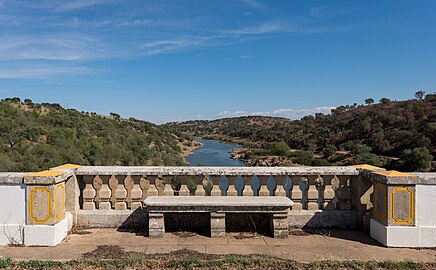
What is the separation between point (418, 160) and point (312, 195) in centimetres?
2402

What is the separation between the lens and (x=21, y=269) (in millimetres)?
4148

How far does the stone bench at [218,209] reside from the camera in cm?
520

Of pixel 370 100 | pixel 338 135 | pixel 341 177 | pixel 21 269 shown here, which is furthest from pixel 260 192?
pixel 370 100

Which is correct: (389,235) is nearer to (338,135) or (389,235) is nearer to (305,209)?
(305,209)

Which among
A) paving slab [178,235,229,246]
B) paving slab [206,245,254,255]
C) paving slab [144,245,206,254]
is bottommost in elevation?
paving slab [206,245,254,255]

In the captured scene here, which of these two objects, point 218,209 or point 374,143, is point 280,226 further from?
point 374,143

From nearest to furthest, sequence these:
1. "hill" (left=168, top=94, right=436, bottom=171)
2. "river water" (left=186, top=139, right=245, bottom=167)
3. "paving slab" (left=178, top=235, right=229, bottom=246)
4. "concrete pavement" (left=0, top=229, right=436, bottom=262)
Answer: "concrete pavement" (left=0, top=229, right=436, bottom=262)
"paving slab" (left=178, top=235, right=229, bottom=246)
"hill" (left=168, top=94, right=436, bottom=171)
"river water" (left=186, top=139, right=245, bottom=167)

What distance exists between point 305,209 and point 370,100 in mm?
70402

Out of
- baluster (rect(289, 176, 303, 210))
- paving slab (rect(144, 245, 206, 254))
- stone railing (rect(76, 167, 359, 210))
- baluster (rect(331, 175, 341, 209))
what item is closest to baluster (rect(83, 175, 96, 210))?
stone railing (rect(76, 167, 359, 210))

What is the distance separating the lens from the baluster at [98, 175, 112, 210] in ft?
19.3

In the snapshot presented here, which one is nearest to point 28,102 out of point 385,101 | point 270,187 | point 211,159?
point 211,159

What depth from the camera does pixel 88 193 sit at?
593 cm

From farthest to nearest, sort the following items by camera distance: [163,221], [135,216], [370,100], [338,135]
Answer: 1. [370,100]
2. [338,135]
3. [135,216]
4. [163,221]

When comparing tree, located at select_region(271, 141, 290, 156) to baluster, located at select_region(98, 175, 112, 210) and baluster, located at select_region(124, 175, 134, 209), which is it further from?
baluster, located at select_region(98, 175, 112, 210)
